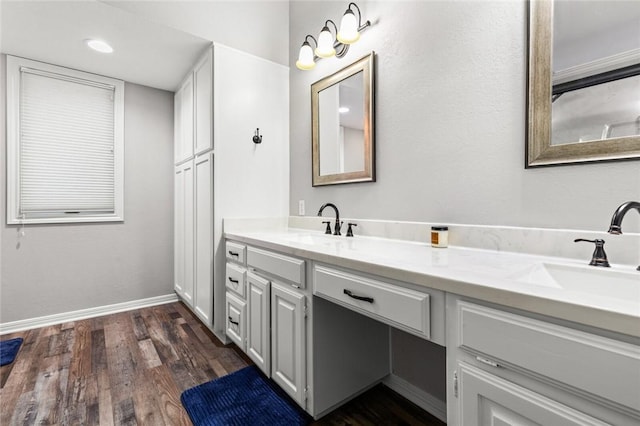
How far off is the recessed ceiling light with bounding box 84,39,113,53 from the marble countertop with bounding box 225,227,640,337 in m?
2.11

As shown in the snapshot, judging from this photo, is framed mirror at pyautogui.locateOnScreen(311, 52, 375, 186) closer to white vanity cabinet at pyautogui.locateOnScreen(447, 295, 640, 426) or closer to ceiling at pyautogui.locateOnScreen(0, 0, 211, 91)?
ceiling at pyautogui.locateOnScreen(0, 0, 211, 91)

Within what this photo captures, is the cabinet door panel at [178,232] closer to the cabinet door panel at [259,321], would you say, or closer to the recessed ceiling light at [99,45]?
the recessed ceiling light at [99,45]

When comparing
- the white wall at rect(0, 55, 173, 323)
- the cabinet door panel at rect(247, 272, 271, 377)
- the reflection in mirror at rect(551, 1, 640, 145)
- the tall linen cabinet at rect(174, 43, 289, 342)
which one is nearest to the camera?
the reflection in mirror at rect(551, 1, 640, 145)

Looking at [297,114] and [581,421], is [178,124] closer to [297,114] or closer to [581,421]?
[297,114]

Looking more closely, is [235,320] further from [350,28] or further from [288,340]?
[350,28]

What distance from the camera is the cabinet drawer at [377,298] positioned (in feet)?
2.87

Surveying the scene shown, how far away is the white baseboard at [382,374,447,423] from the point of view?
1.40 metres

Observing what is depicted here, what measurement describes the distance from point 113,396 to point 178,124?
2.32 meters

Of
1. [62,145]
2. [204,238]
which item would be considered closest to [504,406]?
[204,238]

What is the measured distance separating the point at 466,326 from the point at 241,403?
1266 millimetres

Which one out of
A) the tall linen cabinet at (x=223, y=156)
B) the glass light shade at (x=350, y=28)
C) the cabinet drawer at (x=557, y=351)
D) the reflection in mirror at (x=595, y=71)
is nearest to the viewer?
the cabinet drawer at (x=557, y=351)

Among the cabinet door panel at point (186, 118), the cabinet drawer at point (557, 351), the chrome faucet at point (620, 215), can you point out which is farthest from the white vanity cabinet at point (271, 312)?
the cabinet door panel at point (186, 118)

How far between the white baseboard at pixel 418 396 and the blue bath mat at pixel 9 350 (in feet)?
7.95

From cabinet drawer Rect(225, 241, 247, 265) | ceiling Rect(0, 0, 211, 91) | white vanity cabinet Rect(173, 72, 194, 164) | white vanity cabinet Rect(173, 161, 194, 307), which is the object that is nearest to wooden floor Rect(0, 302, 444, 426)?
white vanity cabinet Rect(173, 161, 194, 307)
